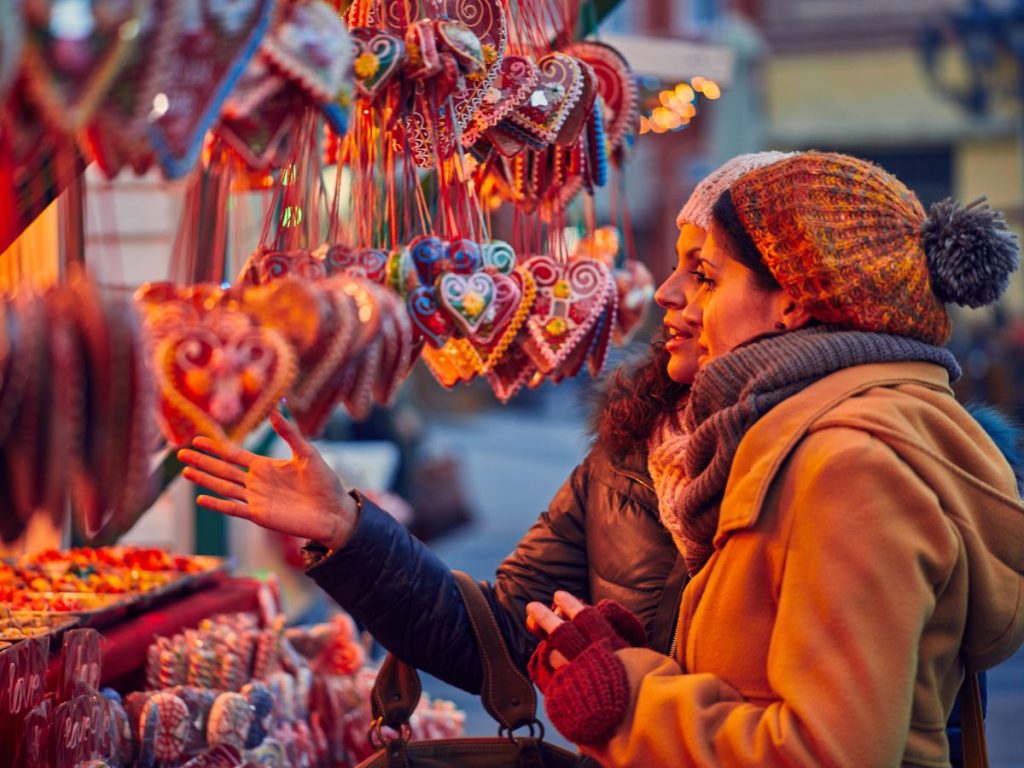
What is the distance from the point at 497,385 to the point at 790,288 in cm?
77

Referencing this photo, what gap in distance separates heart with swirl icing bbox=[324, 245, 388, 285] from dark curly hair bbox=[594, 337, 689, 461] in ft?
1.43

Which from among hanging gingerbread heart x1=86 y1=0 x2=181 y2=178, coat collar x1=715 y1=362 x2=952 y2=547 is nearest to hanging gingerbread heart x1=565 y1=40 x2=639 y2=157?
coat collar x1=715 y1=362 x2=952 y2=547

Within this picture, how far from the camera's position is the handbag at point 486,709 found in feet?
6.59

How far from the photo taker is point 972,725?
1.73 meters

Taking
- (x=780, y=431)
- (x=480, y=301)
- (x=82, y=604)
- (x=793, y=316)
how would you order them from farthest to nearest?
(x=82, y=604), (x=480, y=301), (x=793, y=316), (x=780, y=431)

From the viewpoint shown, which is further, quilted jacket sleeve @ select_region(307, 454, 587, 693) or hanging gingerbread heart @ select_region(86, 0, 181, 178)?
quilted jacket sleeve @ select_region(307, 454, 587, 693)

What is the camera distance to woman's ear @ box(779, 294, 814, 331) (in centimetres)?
165

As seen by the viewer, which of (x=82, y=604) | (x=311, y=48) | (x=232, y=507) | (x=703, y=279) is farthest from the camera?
(x=82, y=604)

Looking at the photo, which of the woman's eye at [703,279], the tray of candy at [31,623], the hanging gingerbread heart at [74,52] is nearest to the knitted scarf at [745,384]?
the woman's eye at [703,279]

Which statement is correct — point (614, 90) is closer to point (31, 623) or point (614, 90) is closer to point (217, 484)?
point (217, 484)

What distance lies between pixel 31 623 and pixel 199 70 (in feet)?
3.78

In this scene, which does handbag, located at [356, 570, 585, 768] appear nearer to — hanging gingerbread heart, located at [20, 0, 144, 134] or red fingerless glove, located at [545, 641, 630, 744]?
red fingerless glove, located at [545, 641, 630, 744]

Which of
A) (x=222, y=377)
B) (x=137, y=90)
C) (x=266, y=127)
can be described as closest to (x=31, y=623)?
(x=222, y=377)

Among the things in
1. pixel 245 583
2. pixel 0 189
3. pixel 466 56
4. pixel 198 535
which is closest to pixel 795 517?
A: pixel 466 56
